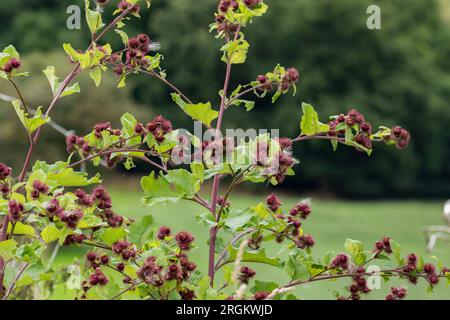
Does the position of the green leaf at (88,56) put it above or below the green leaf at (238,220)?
above

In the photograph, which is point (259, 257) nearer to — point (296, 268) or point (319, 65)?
point (296, 268)


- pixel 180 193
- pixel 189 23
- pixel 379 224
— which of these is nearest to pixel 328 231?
pixel 379 224

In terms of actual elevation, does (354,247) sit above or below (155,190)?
below

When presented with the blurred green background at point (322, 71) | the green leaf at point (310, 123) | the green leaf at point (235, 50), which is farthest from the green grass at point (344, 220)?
the green leaf at point (310, 123)

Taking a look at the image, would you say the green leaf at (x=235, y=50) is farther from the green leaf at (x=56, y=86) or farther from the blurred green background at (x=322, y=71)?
the blurred green background at (x=322, y=71)

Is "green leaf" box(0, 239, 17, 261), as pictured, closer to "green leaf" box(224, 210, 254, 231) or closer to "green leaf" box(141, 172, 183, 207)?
"green leaf" box(141, 172, 183, 207)

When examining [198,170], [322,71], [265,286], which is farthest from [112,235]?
[322,71]

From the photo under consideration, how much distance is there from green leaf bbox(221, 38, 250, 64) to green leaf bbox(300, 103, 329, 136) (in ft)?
0.75

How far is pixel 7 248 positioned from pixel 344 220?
33.2m

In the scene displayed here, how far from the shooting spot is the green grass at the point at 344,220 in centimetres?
2983

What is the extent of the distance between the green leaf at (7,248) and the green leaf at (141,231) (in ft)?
1.13

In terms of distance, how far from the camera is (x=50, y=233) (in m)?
1.77
